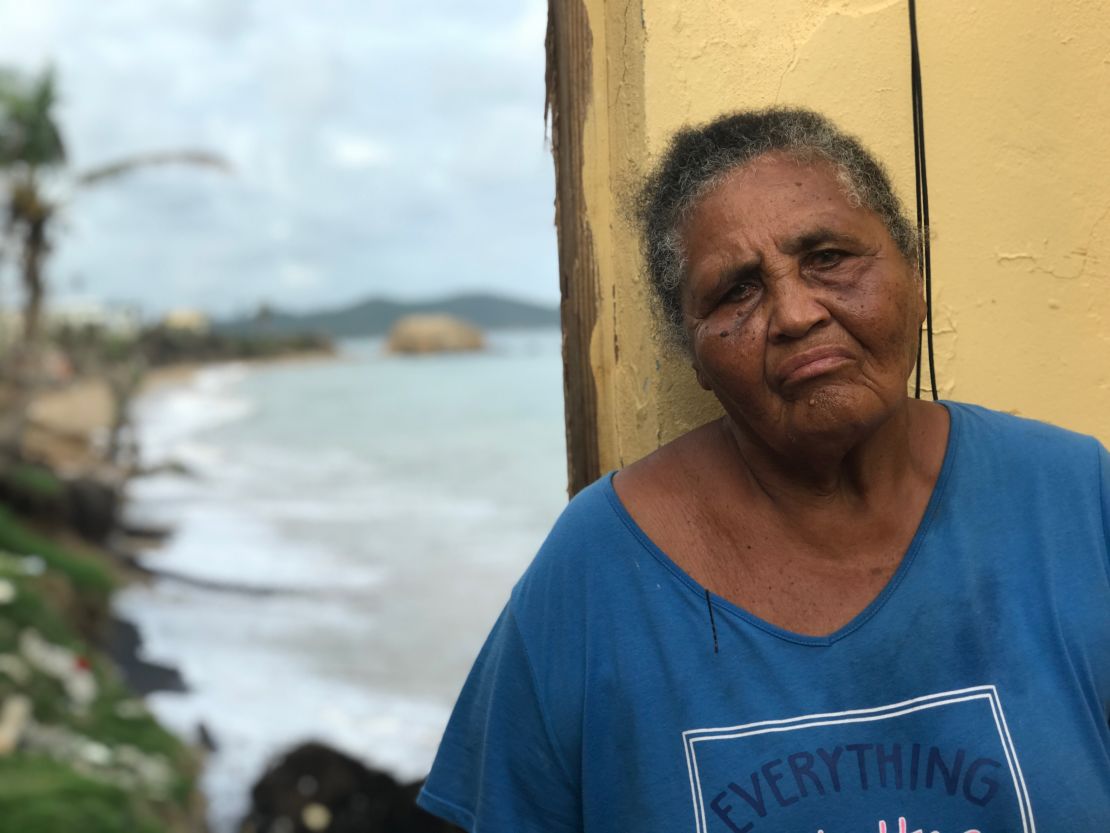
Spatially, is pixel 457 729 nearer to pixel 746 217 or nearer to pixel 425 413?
pixel 746 217

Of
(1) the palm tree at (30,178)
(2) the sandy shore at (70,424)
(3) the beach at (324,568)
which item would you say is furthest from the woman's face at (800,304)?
(2) the sandy shore at (70,424)

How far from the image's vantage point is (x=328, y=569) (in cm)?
1537

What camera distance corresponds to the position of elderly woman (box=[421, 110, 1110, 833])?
130 centimetres

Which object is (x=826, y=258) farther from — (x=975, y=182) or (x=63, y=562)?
(x=63, y=562)

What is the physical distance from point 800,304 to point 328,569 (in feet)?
47.9

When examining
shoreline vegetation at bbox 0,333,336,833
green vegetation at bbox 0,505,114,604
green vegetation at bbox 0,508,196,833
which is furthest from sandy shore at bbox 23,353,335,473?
green vegetation at bbox 0,508,196,833

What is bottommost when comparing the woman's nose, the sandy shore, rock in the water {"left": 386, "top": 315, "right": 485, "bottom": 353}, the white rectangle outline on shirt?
the white rectangle outline on shirt

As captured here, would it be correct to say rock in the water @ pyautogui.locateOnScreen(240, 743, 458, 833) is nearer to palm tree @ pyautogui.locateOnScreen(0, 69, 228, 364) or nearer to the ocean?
the ocean

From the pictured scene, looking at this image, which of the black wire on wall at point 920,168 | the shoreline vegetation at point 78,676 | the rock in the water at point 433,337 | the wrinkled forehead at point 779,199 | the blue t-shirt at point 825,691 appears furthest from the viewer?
the rock in the water at point 433,337

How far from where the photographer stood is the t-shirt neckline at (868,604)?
1359mm

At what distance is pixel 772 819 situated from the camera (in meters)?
1.28

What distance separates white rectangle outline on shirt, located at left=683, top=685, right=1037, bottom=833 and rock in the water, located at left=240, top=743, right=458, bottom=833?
4830 millimetres

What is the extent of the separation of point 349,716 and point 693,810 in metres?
8.36

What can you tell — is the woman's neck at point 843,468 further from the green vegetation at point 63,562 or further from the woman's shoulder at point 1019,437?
the green vegetation at point 63,562
